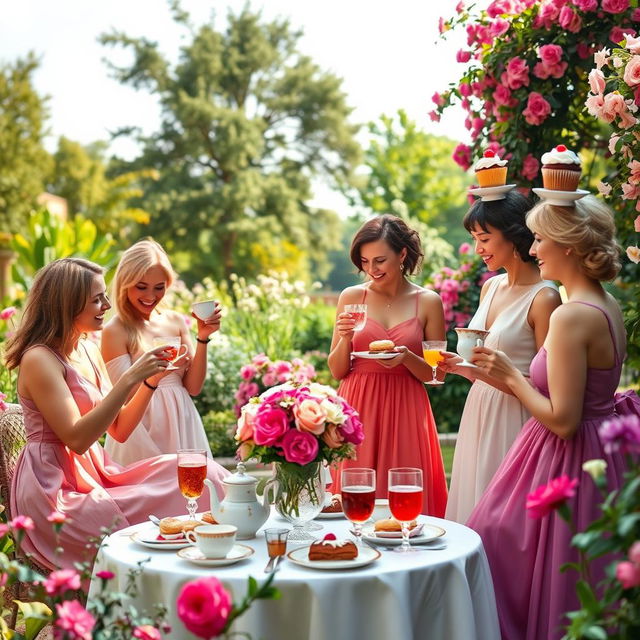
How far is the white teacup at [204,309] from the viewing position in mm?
4105

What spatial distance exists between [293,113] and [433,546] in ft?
118

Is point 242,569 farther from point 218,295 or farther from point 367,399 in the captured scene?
point 218,295

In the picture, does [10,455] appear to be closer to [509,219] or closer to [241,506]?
[241,506]

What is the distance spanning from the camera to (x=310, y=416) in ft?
8.68

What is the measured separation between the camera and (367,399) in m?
4.30

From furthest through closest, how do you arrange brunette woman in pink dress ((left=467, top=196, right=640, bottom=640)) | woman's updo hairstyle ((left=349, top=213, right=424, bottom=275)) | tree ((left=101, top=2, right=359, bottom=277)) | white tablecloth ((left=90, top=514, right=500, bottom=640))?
tree ((left=101, top=2, right=359, bottom=277)) → woman's updo hairstyle ((left=349, top=213, right=424, bottom=275)) → brunette woman in pink dress ((left=467, top=196, right=640, bottom=640)) → white tablecloth ((left=90, top=514, right=500, bottom=640))

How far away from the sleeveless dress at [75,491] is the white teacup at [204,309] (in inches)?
25.2

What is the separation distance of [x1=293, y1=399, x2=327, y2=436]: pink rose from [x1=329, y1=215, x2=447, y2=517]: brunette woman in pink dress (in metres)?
1.52

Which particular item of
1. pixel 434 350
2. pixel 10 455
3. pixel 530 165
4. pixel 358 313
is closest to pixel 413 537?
pixel 434 350

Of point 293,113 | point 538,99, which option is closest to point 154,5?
point 293,113

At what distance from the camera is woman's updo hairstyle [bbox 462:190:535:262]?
3.78 metres

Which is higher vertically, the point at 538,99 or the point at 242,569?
the point at 538,99

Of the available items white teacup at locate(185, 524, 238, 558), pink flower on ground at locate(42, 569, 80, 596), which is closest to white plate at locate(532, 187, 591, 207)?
white teacup at locate(185, 524, 238, 558)

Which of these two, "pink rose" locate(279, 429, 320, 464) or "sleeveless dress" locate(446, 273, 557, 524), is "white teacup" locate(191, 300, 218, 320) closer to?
"sleeveless dress" locate(446, 273, 557, 524)
